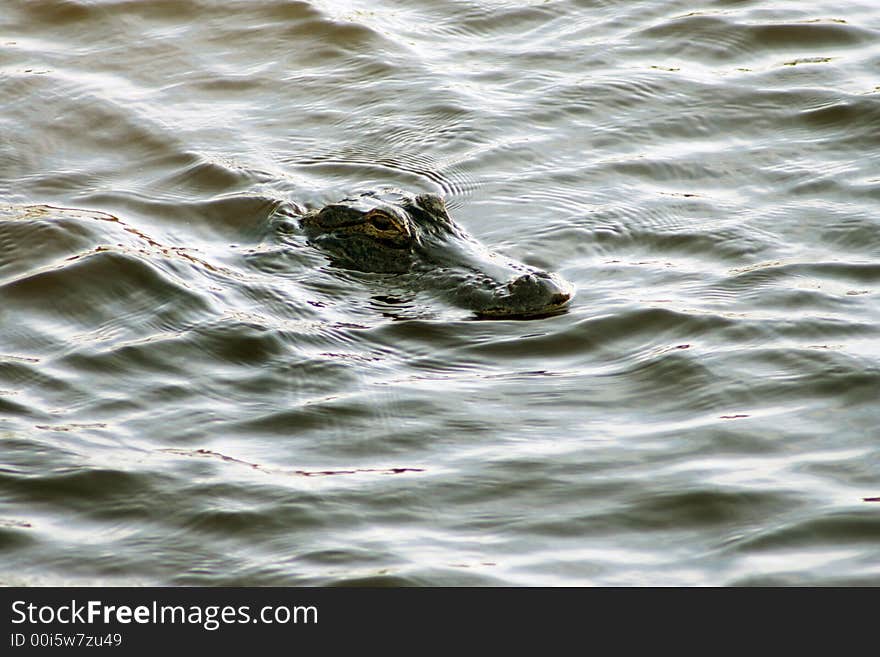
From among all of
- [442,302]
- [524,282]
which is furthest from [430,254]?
[524,282]

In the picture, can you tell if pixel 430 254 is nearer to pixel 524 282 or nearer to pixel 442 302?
pixel 442 302

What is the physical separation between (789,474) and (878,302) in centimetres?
163

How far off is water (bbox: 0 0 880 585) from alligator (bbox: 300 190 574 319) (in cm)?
12

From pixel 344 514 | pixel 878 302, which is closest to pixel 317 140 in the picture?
pixel 878 302

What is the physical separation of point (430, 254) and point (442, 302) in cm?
42

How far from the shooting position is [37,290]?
6.05 metres

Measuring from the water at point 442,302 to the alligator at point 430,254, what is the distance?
12 centimetres

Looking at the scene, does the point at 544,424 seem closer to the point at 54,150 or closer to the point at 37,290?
the point at 37,290

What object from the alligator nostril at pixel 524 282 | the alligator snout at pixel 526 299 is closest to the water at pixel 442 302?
the alligator snout at pixel 526 299

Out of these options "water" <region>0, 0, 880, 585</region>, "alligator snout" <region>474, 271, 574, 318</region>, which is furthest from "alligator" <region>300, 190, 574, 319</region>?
"water" <region>0, 0, 880, 585</region>

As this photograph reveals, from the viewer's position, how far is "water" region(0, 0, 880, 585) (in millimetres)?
4262

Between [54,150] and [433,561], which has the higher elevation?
[54,150]

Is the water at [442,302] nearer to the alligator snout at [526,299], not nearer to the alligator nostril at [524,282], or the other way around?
the alligator snout at [526,299]

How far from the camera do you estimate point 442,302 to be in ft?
19.9
